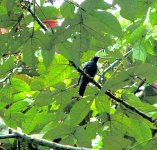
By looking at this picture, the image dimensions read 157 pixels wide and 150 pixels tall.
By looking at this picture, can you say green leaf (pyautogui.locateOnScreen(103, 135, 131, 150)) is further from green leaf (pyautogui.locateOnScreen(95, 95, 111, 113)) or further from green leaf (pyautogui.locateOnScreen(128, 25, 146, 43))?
green leaf (pyautogui.locateOnScreen(128, 25, 146, 43))

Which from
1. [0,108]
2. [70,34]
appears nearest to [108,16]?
[70,34]

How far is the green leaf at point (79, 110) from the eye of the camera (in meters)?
1.11

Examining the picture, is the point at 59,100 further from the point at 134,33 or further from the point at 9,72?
the point at 134,33

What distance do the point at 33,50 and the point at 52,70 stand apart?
0.39ft

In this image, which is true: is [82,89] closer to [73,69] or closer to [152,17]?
[73,69]

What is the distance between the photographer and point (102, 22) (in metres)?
0.93

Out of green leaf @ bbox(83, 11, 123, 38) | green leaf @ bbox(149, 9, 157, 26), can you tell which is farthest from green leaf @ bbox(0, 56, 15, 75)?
green leaf @ bbox(149, 9, 157, 26)

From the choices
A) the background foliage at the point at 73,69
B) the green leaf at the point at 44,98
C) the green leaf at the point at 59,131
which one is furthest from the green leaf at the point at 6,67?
the green leaf at the point at 59,131

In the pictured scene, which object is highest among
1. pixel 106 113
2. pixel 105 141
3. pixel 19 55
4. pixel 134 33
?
pixel 19 55

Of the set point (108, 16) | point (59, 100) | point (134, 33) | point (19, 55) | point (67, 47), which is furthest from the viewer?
point (19, 55)

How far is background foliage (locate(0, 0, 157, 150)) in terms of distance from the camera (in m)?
0.94

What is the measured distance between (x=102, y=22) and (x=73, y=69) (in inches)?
12.1

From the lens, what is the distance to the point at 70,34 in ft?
3.06

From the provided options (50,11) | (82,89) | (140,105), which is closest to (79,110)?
(82,89)
